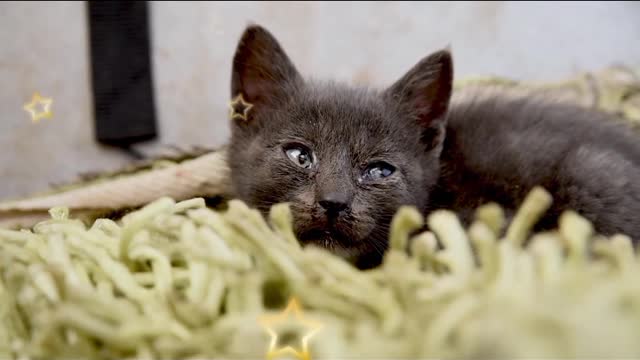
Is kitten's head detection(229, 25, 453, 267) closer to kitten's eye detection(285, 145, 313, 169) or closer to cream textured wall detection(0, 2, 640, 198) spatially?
kitten's eye detection(285, 145, 313, 169)

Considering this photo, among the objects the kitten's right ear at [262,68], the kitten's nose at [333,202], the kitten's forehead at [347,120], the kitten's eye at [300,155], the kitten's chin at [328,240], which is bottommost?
the kitten's chin at [328,240]

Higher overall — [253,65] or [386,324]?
[253,65]

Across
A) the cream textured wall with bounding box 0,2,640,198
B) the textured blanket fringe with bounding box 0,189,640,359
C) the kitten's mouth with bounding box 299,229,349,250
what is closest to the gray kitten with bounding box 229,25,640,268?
the kitten's mouth with bounding box 299,229,349,250

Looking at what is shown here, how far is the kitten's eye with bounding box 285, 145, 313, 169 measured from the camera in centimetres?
114

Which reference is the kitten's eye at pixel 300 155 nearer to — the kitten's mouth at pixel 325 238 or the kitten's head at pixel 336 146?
the kitten's head at pixel 336 146

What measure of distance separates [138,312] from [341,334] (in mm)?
208

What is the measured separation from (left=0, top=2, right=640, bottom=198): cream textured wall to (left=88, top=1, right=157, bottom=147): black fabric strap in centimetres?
3

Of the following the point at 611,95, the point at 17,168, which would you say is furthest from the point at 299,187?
the point at 17,168

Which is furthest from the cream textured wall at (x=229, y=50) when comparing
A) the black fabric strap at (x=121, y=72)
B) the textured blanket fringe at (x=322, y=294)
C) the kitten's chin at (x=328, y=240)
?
the textured blanket fringe at (x=322, y=294)

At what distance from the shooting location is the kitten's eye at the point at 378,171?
1166 mm

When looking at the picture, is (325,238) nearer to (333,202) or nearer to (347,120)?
(333,202)

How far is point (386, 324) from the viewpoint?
A: 0.58 meters

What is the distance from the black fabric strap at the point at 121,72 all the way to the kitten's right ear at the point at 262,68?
2.73ft

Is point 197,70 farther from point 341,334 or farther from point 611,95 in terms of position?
point 341,334
